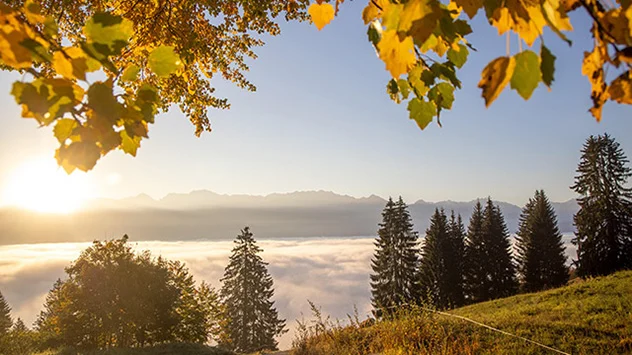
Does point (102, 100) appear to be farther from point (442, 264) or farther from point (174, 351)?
point (442, 264)

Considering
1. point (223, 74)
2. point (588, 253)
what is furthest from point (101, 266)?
point (588, 253)

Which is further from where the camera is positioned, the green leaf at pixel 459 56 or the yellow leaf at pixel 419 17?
the green leaf at pixel 459 56

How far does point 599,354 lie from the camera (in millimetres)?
5832

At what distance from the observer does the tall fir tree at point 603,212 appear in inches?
1247

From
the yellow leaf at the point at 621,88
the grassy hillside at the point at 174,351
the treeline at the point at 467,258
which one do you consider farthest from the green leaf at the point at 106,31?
the treeline at the point at 467,258

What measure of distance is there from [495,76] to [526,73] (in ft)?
0.23

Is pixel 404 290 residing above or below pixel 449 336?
below

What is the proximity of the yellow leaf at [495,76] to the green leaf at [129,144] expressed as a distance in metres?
1.03

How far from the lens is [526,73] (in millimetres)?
817

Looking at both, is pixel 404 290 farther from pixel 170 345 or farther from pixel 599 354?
pixel 599 354

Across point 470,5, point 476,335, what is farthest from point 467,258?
point 470,5

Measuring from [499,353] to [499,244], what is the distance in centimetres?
3934

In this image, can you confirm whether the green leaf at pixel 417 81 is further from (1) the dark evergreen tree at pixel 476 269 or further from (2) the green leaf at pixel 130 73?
(1) the dark evergreen tree at pixel 476 269

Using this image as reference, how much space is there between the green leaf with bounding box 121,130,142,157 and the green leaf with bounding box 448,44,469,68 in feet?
3.67
